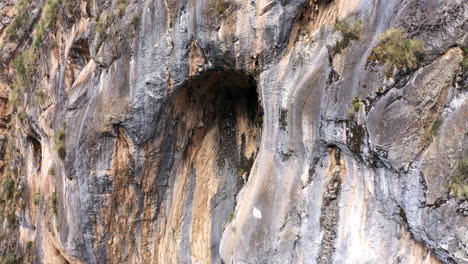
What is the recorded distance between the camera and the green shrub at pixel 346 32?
625cm

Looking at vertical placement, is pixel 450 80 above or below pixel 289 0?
below

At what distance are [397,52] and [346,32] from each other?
106cm

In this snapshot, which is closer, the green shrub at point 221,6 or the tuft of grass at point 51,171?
the green shrub at point 221,6

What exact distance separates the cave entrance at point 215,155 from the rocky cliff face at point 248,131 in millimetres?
45

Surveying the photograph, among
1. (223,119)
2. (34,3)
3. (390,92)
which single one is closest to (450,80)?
(390,92)

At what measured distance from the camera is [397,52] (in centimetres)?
564

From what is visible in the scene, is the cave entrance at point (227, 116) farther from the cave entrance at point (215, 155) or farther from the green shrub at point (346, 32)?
the green shrub at point (346, 32)

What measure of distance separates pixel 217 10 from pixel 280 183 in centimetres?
419

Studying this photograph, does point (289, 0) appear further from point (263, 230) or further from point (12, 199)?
point (12, 199)

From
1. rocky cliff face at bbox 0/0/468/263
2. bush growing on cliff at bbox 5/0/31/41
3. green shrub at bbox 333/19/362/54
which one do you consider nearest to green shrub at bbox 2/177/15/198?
rocky cliff face at bbox 0/0/468/263

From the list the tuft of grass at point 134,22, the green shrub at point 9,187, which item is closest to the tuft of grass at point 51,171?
the tuft of grass at point 134,22

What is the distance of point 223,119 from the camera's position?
10.9 metres

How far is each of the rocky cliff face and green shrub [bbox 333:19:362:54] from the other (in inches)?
1.5

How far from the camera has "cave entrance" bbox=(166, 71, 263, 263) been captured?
34.1 feet
